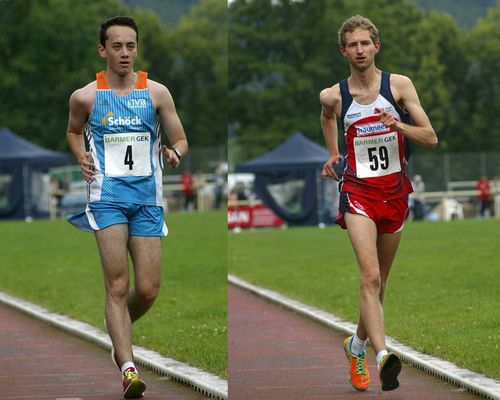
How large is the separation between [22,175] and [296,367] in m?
37.0

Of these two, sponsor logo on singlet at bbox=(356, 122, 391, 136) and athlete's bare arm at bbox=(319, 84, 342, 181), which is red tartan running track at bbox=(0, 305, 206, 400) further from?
sponsor logo on singlet at bbox=(356, 122, 391, 136)

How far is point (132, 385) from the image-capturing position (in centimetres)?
793

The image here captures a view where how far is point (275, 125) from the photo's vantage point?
71750 mm

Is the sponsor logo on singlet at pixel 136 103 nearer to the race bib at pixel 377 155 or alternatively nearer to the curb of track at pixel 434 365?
the race bib at pixel 377 155

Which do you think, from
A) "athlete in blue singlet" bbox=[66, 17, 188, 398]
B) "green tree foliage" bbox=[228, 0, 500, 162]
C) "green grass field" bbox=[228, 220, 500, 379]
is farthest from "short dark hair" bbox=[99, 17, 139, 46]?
"green tree foliage" bbox=[228, 0, 500, 162]

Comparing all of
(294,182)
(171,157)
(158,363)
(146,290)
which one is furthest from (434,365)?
(294,182)

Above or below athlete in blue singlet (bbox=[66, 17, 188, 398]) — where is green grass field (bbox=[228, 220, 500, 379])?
below

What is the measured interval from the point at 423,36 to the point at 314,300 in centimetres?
5924

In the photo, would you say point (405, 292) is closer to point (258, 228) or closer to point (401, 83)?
point (401, 83)

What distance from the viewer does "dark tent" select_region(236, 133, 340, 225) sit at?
44.7m

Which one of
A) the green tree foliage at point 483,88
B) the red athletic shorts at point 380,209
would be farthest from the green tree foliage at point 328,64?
the red athletic shorts at point 380,209

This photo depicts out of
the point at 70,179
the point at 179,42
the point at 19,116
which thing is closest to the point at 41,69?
the point at 19,116

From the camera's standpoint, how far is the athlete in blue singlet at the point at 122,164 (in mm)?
8328

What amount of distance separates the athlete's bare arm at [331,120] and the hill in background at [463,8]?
2718 inches
